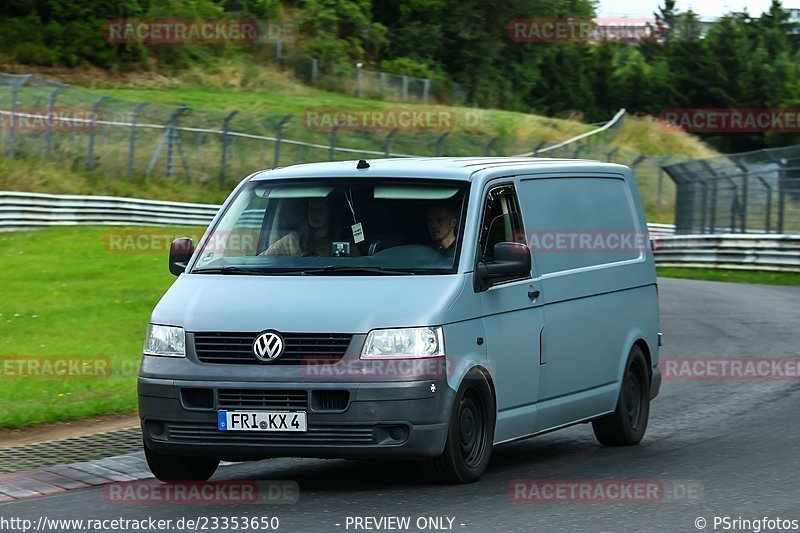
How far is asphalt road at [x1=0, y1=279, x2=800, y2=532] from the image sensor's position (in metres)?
7.82

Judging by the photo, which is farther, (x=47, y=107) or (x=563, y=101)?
(x=563, y=101)

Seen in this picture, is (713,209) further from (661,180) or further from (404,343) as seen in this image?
(404,343)

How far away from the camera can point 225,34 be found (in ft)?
246

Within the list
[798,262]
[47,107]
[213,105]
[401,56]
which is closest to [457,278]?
[798,262]

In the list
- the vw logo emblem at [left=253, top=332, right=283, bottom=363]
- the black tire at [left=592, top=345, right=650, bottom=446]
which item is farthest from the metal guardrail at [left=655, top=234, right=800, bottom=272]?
the vw logo emblem at [left=253, top=332, right=283, bottom=363]

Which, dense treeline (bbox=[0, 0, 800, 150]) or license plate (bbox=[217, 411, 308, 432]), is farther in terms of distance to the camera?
dense treeline (bbox=[0, 0, 800, 150])

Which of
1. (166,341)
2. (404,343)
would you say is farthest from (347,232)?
(166,341)

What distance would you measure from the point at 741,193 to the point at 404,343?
29505mm

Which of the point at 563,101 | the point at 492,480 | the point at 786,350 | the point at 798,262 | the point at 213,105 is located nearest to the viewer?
the point at 492,480

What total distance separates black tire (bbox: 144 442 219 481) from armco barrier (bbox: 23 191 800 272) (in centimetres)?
2468

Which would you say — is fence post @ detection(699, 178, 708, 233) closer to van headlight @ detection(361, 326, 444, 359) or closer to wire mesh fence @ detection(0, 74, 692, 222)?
Answer: wire mesh fence @ detection(0, 74, 692, 222)

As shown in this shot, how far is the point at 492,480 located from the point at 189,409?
Result: 1.92m

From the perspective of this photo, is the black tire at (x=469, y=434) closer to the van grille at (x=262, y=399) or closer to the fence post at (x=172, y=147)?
the van grille at (x=262, y=399)

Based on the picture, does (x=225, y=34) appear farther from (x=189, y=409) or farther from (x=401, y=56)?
(x=189, y=409)
